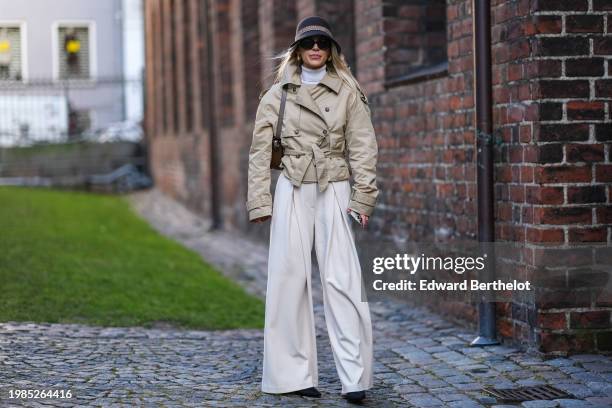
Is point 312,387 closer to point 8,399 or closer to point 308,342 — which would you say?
point 308,342

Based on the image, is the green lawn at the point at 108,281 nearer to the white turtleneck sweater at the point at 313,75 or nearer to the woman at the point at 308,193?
the woman at the point at 308,193

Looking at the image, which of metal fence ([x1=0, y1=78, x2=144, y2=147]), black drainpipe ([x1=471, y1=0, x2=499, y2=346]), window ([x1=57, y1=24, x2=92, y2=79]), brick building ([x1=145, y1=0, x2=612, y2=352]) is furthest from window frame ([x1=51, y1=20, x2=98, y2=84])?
black drainpipe ([x1=471, y1=0, x2=499, y2=346])

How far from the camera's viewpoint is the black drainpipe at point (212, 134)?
1745cm

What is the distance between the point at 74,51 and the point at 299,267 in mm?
28330

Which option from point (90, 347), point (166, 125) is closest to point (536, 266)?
point (90, 347)

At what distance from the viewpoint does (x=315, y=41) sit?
5.92 metres

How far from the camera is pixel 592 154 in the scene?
679 cm

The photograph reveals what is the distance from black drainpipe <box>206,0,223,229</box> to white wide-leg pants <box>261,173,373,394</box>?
37.4ft

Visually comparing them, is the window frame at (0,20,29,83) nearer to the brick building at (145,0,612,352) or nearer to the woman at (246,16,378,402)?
the brick building at (145,0,612,352)

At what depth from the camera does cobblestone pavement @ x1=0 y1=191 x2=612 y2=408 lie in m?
5.88

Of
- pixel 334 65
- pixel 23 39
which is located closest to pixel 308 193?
pixel 334 65

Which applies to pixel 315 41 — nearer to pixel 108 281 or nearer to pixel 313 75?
pixel 313 75

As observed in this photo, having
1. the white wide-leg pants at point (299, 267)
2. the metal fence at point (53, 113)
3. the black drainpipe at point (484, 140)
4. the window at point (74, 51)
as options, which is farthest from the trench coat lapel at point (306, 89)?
the window at point (74, 51)

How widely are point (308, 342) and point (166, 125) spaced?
20.8 metres
